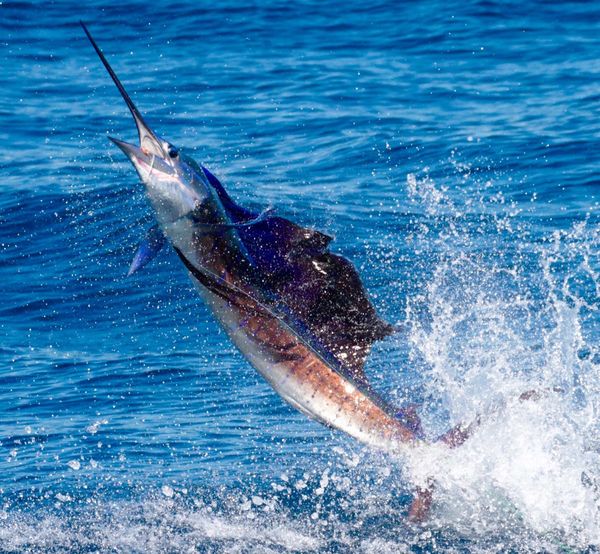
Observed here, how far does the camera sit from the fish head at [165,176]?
203 inches

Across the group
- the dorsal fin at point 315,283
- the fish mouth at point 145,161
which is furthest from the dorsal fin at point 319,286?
the fish mouth at point 145,161

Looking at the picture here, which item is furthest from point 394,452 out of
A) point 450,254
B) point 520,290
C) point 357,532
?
point 450,254

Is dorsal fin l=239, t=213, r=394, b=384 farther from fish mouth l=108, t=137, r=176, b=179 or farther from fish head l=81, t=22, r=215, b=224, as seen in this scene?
fish mouth l=108, t=137, r=176, b=179

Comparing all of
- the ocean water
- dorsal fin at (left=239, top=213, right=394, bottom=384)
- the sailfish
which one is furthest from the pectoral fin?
the ocean water

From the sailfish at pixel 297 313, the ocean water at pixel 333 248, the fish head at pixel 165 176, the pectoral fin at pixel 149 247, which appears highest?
the fish head at pixel 165 176

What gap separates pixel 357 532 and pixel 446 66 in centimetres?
1167

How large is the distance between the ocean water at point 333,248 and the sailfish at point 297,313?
465 mm

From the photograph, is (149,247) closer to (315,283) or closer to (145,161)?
(145,161)

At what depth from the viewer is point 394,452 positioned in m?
5.81

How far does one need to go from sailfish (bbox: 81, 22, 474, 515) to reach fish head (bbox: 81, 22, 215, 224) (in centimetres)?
11

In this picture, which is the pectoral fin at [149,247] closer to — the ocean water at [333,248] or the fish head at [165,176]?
the fish head at [165,176]

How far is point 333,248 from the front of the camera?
36.6 ft

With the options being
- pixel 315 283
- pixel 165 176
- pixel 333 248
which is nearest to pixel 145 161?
pixel 165 176

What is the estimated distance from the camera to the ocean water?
6551 millimetres
